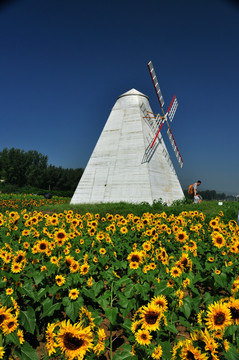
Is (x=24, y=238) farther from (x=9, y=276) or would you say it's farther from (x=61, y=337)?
(x=61, y=337)

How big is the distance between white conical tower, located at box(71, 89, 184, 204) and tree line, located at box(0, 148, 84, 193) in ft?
156

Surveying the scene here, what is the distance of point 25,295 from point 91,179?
14.9 m

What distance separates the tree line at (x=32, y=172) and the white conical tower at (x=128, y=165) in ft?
156

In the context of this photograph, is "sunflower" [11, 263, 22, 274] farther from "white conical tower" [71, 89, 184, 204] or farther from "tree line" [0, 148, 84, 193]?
"tree line" [0, 148, 84, 193]

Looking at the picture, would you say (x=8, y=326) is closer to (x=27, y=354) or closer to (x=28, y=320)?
(x=27, y=354)

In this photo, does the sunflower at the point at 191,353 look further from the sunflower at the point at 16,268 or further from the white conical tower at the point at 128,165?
the white conical tower at the point at 128,165

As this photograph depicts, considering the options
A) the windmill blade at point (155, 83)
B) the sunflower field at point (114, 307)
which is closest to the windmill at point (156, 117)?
the windmill blade at point (155, 83)

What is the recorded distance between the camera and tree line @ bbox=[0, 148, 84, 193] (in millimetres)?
64000

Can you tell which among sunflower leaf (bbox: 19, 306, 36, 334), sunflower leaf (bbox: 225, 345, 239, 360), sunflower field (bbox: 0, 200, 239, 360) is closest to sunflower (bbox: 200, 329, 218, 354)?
sunflower field (bbox: 0, 200, 239, 360)

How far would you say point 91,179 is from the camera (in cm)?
1786

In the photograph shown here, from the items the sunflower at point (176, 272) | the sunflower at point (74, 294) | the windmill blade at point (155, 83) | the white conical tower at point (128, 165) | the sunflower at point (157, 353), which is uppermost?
the windmill blade at point (155, 83)

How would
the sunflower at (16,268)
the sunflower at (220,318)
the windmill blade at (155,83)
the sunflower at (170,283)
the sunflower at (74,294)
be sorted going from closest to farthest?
1. the sunflower at (220,318)
2. the sunflower at (74,294)
3. the sunflower at (170,283)
4. the sunflower at (16,268)
5. the windmill blade at (155,83)

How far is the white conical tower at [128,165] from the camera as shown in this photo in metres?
16.1

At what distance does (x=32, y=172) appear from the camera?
6588cm
